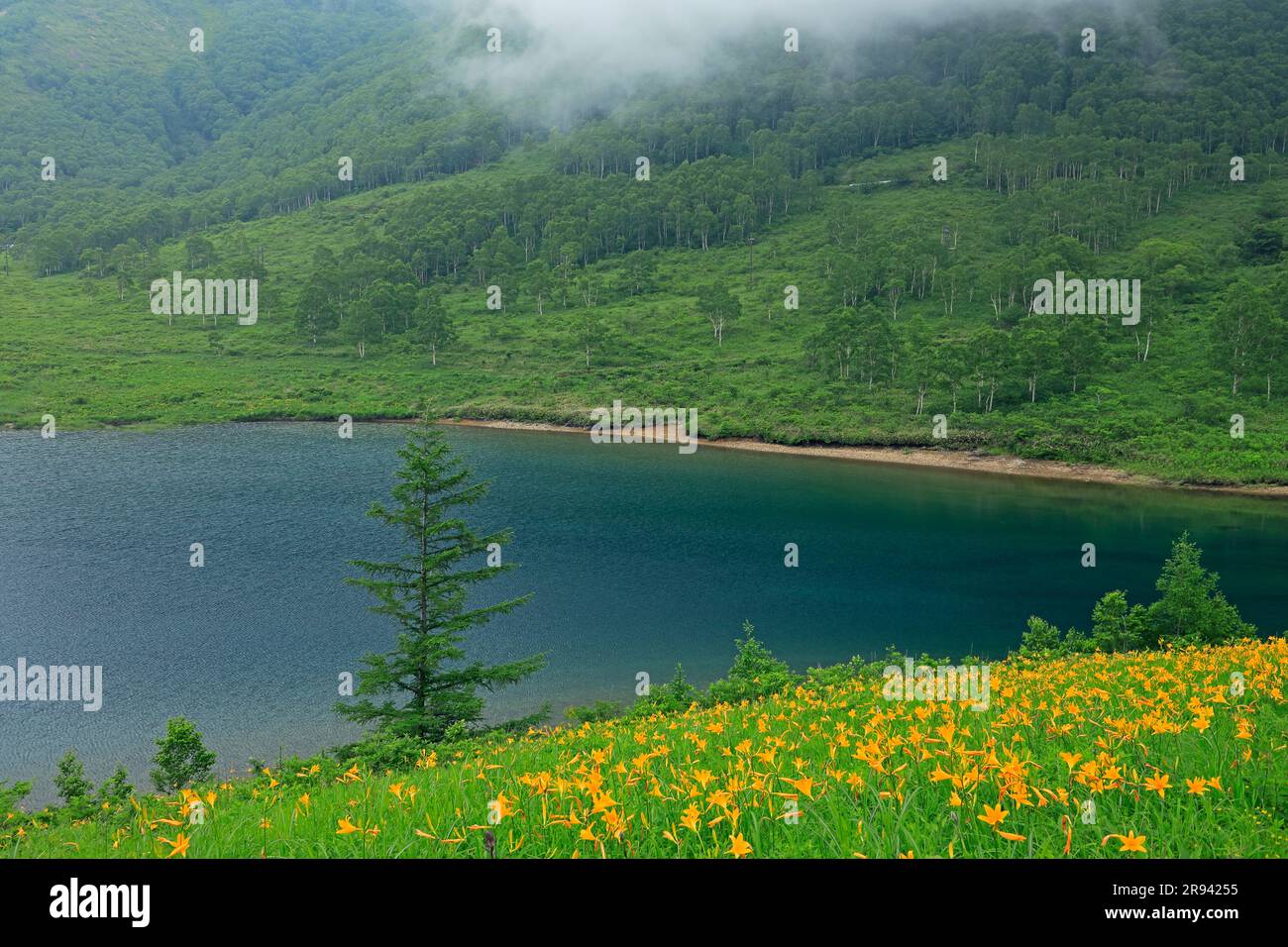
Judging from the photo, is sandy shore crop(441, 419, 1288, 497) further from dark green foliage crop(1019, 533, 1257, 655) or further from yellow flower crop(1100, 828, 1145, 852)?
yellow flower crop(1100, 828, 1145, 852)

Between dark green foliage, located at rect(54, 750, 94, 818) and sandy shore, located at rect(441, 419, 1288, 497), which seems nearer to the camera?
dark green foliage, located at rect(54, 750, 94, 818)

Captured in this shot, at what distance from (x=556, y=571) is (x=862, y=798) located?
116 ft

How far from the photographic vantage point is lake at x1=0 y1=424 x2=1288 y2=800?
27.2 m

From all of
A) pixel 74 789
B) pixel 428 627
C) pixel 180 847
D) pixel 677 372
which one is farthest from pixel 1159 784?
pixel 677 372

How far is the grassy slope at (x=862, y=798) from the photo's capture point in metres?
4.18

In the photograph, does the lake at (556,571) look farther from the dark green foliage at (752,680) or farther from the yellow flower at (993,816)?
the yellow flower at (993,816)

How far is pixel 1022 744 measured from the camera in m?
5.89

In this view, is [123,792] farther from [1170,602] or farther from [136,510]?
[136,510]

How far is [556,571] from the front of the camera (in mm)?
39844

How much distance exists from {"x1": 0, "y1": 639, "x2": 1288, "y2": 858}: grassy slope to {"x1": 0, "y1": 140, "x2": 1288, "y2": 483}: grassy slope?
6769 centimetres

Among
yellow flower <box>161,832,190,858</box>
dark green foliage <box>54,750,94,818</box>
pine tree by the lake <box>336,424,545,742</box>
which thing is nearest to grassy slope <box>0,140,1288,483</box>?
pine tree by the lake <box>336,424,545,742</box>

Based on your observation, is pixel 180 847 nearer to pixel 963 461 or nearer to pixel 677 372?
pixel 963 461

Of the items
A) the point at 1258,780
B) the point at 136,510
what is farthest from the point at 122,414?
the point at 1258,780

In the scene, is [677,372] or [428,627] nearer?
[428,627]
